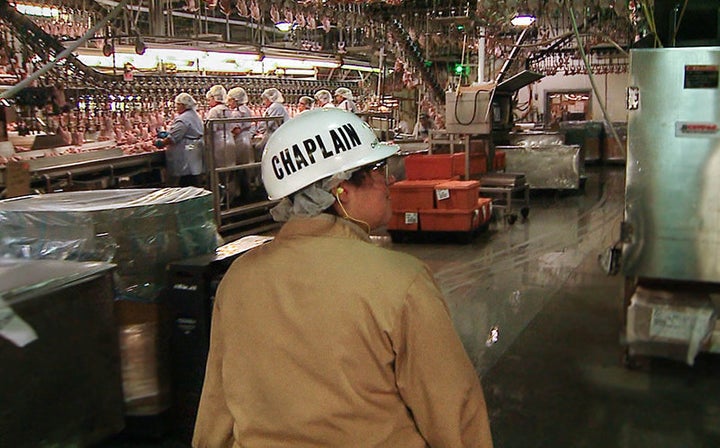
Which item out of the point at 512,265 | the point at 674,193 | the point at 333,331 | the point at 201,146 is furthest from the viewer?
the point at 201,146

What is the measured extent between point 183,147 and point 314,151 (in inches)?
304

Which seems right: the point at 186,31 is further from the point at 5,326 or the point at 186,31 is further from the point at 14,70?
the point at 5,326

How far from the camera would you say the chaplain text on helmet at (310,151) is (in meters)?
1.74

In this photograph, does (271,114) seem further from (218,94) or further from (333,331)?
(333,331)

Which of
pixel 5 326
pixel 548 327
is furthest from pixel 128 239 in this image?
pixel 548 327

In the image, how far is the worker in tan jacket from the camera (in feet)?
5.07

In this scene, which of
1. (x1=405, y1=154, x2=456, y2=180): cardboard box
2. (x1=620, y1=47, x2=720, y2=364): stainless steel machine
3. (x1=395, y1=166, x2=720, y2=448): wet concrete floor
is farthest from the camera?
(x1=405, y1=154, x2=456, y2=180): cardboard box

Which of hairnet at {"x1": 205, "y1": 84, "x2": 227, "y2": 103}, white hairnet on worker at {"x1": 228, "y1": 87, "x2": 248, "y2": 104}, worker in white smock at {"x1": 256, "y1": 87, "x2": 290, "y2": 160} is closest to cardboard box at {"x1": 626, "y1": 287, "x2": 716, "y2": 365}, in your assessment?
worker in white smock at {"x1": 256, "y1": 87, "x2": 290, "y2": 160}

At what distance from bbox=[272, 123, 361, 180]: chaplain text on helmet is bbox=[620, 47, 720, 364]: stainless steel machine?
2.98 metres

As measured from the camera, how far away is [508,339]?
524cm

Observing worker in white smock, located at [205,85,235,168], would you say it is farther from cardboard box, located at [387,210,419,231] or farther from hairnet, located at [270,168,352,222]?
hairnet, located at [270,168,352,222]

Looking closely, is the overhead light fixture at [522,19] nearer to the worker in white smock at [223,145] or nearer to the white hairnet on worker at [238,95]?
the worker in white smock at [223,145]

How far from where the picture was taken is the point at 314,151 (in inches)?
68.6

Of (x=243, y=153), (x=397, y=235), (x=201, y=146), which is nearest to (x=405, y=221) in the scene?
(x=397, y=235)
